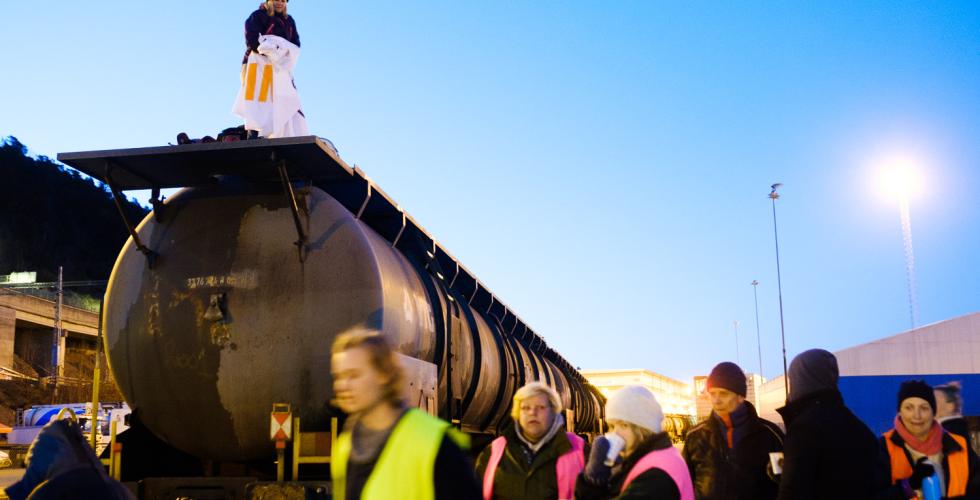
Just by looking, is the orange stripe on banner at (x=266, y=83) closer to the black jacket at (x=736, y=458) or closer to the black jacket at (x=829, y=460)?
the black jacket at (x=736, y=458)

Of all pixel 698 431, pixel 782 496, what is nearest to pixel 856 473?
pixel 782 496

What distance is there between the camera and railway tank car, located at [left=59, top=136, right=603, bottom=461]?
19.1 feet

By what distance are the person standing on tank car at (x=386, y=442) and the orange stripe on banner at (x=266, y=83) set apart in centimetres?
448

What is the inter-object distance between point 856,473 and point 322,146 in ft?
12.4

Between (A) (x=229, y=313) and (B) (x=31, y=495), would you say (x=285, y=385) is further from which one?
(B) (x=31, y=495)

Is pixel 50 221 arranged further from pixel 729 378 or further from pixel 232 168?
pixel 729 378

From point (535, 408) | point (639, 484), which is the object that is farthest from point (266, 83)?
point (639, 484)

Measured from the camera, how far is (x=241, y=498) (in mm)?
5754

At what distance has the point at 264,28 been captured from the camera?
7.00 meters

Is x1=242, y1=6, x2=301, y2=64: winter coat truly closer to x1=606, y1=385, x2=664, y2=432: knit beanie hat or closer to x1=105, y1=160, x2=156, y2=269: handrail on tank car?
x1=105, y1=160, x2=156, y2=269: handrail on tank car

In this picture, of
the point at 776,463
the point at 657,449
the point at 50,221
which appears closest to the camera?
the point at 657,449

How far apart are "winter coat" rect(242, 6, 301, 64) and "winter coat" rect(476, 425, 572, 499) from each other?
4181mm

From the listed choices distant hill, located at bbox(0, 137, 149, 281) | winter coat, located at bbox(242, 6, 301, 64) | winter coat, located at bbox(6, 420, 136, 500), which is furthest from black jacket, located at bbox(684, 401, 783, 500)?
distant hill, located at bbox(0, 137, 149, 281)

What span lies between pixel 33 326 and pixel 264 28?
172 feet
